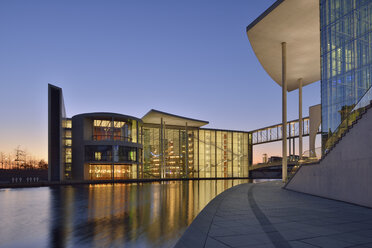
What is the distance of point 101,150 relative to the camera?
44875 mm

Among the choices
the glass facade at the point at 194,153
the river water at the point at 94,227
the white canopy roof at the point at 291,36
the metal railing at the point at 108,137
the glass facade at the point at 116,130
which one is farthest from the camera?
the glass facade at the point at 194,153

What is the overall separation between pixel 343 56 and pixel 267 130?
168 feet

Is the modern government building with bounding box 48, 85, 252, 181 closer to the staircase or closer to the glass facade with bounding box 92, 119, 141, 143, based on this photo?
the glass facade with bounding box 92, 119, 141, 143

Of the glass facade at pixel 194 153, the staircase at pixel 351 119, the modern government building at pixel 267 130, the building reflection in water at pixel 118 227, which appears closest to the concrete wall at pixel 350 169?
the staircase at pixel 351 119

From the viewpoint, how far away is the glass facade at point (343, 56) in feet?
55.3

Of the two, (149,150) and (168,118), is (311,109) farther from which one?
(149,150)

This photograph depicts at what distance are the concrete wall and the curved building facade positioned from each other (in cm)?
3462

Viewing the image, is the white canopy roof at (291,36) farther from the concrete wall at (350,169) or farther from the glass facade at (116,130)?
the glass facade at (116,130)

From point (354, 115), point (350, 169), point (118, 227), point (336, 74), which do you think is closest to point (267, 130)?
point (336, 74)

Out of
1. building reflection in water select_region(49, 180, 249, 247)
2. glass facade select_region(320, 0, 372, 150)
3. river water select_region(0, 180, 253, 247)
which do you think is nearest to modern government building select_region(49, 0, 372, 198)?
glass facade select_region(320, 0, 372, 150)

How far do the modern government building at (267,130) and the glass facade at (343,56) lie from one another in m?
0.06

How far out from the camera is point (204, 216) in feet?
27.8

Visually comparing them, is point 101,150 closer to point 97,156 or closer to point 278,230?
point 97,156

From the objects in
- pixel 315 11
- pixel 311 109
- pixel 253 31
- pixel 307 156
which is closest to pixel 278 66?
pixel 311 109
